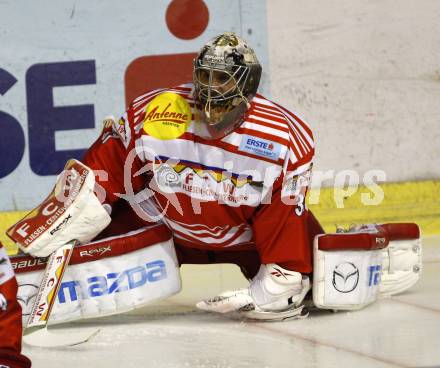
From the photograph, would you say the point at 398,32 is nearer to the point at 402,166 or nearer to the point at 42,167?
the point at 402,166

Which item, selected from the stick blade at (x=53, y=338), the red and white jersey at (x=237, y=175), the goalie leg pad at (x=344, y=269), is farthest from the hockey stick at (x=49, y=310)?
the goalie leg pad at (x=344, y=269)

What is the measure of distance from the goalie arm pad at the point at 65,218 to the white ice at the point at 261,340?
0.24 meters

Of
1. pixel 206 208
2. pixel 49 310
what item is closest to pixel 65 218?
pixel 49 310

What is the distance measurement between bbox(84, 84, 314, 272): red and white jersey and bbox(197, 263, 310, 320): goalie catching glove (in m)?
0.04

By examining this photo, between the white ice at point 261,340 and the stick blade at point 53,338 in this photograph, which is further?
the stick blade at point 53,338

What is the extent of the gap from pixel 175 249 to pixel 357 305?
549 millimetres

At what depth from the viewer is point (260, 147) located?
9.95 feet

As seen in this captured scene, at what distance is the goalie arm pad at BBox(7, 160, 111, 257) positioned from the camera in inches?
120

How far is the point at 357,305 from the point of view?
319 centimetres

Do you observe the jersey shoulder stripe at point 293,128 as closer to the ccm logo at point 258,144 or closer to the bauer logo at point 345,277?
the ccm logo at point 258,144

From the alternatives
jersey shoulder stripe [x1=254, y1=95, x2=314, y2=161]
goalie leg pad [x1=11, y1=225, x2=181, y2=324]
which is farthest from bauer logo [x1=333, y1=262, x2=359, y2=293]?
goalie leg pad [x1=11, y1=225, x2=181, y2=324]

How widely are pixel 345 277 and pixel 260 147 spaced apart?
1.49 feet

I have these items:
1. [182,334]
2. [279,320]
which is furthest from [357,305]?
[182,334]

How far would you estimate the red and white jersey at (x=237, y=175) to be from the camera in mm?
3039
